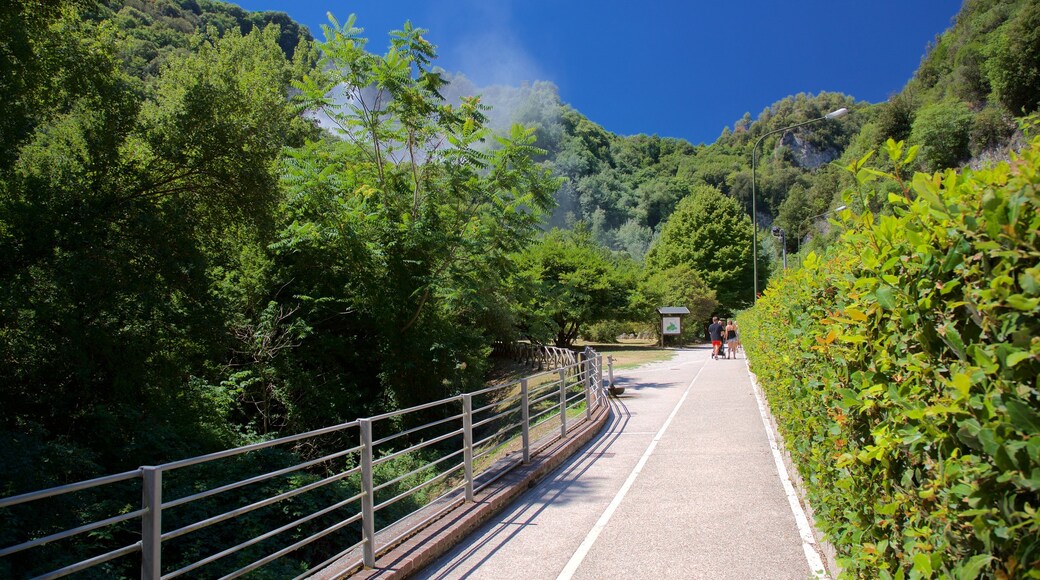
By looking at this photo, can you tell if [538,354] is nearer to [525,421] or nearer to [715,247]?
[525,421]

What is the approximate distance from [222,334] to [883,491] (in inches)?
511

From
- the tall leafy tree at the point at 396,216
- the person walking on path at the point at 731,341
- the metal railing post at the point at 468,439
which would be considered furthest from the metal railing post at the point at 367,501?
the person walking on path at the point at 731,341

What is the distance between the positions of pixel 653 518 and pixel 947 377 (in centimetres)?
480

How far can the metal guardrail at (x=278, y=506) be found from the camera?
3.25 meters

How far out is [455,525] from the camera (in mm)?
5957

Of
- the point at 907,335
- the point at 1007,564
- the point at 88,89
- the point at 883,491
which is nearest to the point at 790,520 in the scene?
the point at 883,491

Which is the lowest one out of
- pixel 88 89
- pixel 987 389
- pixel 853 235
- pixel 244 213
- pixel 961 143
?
pixel 987 389

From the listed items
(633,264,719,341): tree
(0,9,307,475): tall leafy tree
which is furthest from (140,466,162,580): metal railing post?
(633,264,719,341): tree

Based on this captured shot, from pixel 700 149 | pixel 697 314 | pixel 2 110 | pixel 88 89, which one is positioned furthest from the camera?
pixel 700 149

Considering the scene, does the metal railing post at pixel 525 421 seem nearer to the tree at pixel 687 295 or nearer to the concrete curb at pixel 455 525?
the concrete curb at pixel 455 525

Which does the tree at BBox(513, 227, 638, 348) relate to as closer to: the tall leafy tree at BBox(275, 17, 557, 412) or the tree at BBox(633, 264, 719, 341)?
the tree at BBox(633, 264, 719, 341)

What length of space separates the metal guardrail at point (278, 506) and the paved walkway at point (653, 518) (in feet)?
2.42

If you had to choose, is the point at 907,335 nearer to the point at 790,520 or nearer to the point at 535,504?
the point at 790,520

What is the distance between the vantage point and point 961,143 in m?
53.2
